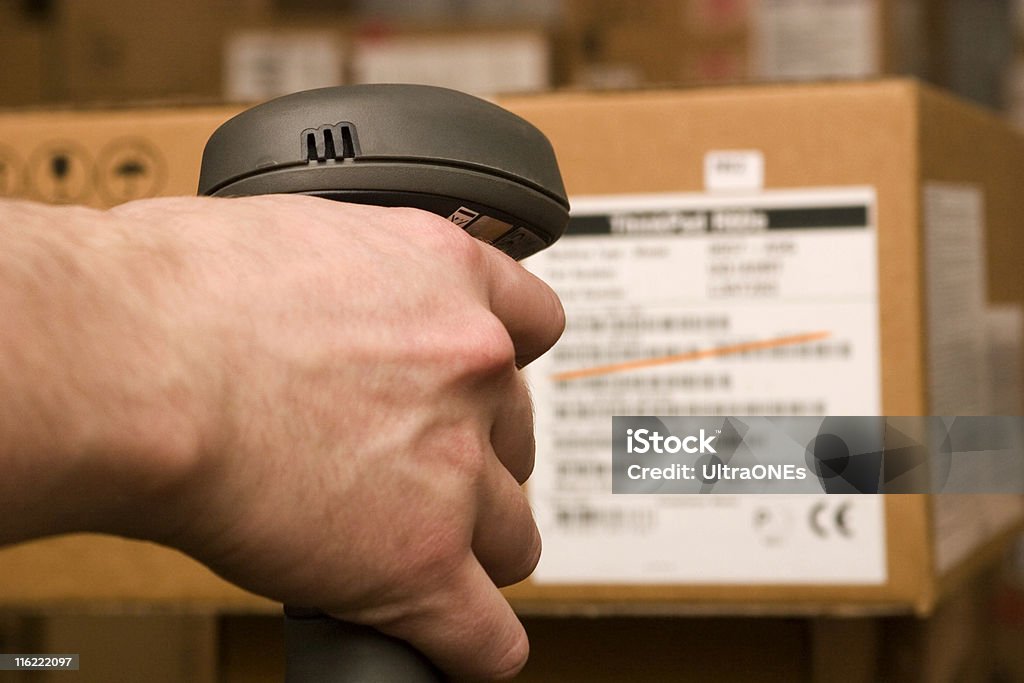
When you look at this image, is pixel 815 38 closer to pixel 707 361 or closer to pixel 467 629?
pixel 707 361

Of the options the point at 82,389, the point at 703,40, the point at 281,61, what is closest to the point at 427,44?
the point at 281,61

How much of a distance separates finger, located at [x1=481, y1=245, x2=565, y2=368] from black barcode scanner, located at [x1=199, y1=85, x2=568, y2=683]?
0.02m

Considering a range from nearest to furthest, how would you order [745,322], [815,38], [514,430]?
[514,430] < [745,322] < [815,38]

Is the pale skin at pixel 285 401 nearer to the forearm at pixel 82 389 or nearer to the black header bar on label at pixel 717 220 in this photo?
the forearm at pixel 82 389

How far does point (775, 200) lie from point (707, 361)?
0.32ft

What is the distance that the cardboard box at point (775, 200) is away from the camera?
1.85ft

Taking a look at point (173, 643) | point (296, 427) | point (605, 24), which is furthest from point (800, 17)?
point (296, 427)

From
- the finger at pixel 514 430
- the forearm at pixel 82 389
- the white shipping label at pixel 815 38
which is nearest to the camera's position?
the forearm at pixel 82 389

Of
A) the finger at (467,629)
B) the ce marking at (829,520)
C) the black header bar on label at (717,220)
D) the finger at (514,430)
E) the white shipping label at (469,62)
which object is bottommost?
the ce marking at (829,520)

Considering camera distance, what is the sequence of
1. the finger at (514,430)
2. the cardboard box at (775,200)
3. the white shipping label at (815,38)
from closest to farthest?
the finger at (514,430), the cardboard box at (775,200), the white shipping label at (815,38)

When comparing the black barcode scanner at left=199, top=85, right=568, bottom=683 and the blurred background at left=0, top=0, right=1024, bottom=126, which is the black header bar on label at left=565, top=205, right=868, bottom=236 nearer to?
A: the black barcode scanner at left=199, top=85, right=568, bottom=683

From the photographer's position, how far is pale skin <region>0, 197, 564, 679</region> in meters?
0.22

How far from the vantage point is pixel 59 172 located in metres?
0.63

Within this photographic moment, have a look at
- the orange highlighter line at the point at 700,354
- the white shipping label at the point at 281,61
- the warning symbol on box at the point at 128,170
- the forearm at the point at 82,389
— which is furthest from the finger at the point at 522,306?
the white shipping label at the point at 281,61
